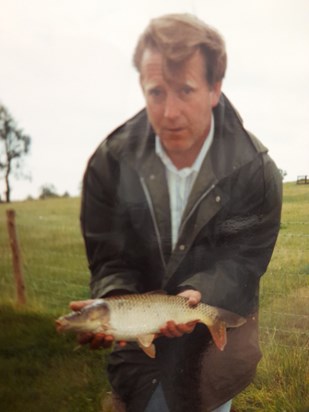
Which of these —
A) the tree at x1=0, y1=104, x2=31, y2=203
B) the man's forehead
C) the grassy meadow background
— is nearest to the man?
the man's forehead

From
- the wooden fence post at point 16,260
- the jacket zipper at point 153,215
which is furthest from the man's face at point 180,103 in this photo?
the wooden fence post at point 16,260

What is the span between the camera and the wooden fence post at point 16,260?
2.19 meters

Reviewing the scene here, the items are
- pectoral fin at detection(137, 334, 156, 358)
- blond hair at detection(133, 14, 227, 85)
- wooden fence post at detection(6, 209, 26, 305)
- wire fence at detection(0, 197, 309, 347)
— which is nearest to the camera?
blond hair at detection(133, 14, 227, 85)

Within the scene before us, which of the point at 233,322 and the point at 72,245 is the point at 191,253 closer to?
the point at 233,322

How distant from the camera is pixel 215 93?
1.74m

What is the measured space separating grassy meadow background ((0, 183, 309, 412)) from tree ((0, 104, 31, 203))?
13 centimetres

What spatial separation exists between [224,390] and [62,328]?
2.21 feet

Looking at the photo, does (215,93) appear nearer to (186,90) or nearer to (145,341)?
(186,90)

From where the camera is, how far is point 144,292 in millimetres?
1847

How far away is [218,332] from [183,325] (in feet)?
0.46

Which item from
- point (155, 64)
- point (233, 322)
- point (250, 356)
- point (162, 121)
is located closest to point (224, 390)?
point (250, 356)

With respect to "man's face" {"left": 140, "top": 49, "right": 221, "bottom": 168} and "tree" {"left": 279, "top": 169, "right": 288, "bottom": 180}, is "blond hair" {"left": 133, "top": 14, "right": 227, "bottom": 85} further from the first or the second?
"tree" {"left": 279, "top": 169, "right": 288, "bottom": 180}

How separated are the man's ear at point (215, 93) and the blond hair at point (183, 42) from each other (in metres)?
0.01

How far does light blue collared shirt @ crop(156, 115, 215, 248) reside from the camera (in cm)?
178
